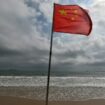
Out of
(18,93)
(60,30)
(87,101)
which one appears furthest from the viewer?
(18,93)

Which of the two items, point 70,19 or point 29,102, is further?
point 29,102

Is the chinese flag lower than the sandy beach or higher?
higher

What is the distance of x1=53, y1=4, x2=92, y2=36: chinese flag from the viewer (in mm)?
12289

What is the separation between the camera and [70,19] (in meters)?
12.4

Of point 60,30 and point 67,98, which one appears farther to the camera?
point 67,98

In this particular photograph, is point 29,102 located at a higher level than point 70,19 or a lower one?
lower

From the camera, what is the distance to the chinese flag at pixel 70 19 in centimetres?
1229

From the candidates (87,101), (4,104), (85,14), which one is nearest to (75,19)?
(85,14)

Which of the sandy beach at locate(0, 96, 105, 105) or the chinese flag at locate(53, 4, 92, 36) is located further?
the sandy beach at locate(0, 96, 105, 105)

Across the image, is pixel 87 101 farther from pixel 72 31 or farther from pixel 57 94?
pixel 72 31

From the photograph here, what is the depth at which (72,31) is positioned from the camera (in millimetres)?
12406

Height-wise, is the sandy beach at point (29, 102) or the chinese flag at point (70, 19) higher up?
the chinese flag at point (70, 19)

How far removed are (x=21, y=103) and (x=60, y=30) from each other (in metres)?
5.95

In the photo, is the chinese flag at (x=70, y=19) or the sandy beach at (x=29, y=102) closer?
the chinese flag at (x=70, y=19)
